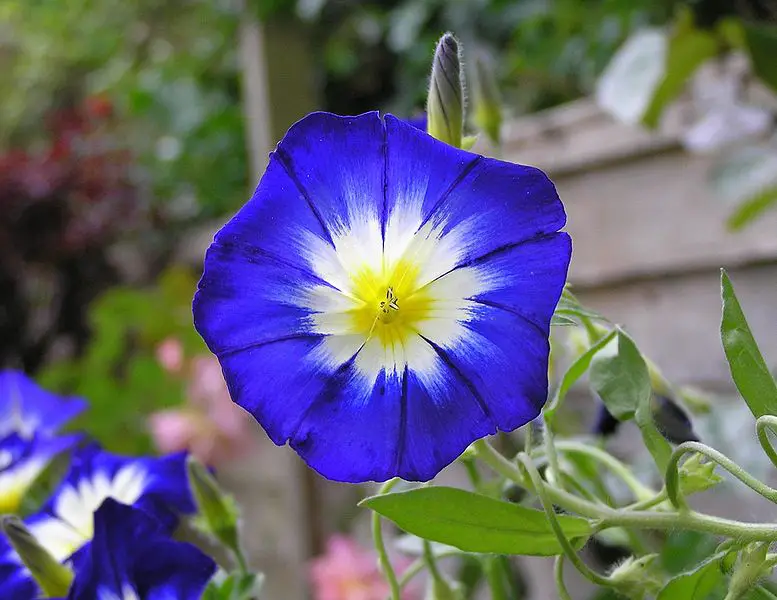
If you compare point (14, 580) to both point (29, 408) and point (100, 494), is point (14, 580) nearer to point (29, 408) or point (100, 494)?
point (100, 494)

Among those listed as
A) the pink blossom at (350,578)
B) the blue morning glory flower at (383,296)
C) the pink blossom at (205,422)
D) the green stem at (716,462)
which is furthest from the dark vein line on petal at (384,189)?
the pink blossom at (205,422)

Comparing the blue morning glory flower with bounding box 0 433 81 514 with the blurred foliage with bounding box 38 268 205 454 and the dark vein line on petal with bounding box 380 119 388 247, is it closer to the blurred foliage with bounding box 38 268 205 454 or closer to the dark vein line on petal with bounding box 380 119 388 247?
the dark vein line on petal with bounding box 380 119 388 247

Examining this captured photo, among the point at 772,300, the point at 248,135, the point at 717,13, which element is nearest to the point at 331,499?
the point at 248,135

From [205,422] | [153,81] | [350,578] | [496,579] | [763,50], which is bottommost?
[350,578]

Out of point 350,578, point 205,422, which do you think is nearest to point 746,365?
point 350,578

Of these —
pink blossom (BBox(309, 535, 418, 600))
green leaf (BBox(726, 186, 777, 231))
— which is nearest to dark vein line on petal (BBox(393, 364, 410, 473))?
green leaf (BBox(726, 186, 777, 231))

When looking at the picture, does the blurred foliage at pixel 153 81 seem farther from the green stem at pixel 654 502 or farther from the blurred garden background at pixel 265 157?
the green stem at pixel 654 502

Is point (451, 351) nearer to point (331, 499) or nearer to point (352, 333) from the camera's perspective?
point (352, 333)
